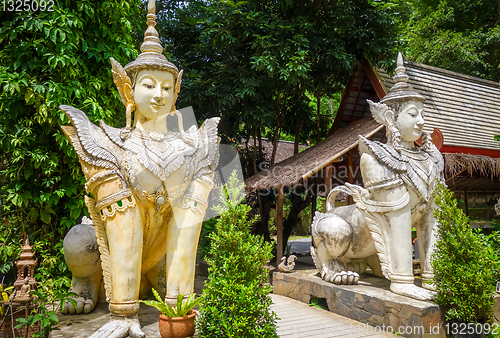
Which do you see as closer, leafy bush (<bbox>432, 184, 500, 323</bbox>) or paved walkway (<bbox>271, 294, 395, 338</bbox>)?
leafy bush (<bbox>432, 184, 500, 323</bbox>)

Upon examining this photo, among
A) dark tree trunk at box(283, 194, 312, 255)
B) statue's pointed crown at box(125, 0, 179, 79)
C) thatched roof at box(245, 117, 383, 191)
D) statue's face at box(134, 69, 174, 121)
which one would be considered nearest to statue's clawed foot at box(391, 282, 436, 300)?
thatched roof at box(245, 117, 383, 191)

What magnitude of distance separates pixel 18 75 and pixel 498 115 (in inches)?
408

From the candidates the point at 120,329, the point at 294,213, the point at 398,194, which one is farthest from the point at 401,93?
the point at 294,213

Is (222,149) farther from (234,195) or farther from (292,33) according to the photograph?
(234,195)

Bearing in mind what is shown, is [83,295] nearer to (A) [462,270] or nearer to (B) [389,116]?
(A) [462,270]

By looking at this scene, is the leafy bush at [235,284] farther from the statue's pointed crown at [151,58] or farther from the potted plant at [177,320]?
the statue's pointed crown at [151,58]

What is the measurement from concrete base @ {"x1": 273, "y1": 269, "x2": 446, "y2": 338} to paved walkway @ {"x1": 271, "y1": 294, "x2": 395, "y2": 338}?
0.34 ft

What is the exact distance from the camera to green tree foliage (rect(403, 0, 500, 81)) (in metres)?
11.9

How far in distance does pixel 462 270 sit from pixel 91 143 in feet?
11.7

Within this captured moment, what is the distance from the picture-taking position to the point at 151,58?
3.19 m

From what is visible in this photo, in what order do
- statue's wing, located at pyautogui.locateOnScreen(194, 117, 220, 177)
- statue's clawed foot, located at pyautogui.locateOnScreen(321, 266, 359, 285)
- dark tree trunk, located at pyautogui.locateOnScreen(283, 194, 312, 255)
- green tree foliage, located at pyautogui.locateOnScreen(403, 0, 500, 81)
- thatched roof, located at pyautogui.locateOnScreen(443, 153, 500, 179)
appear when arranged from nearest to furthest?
statue's wing, located at pyautogui.locateOnScreen(194, 117, 220, 177) → statue's clawed foot, located at pyautogui.locateOnScreen(321, 266, 359, 285) → thatched roof, located at pyautogui.locateOnScreen(443, 153, 500, 179) → dark tree trunk, located at pyautogui.locateOnScreen(283, 194, 312, 255) → green tree foliage, located at pyautogui.locateOnScreen(403, 0, 500, 81)

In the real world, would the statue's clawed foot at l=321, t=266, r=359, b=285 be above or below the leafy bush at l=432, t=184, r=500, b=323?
below

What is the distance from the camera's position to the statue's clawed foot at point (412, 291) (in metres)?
3.71

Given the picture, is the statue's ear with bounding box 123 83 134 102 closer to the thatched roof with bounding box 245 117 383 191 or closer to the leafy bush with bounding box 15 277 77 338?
the leafy bush with bounding box 15 277 77 338
